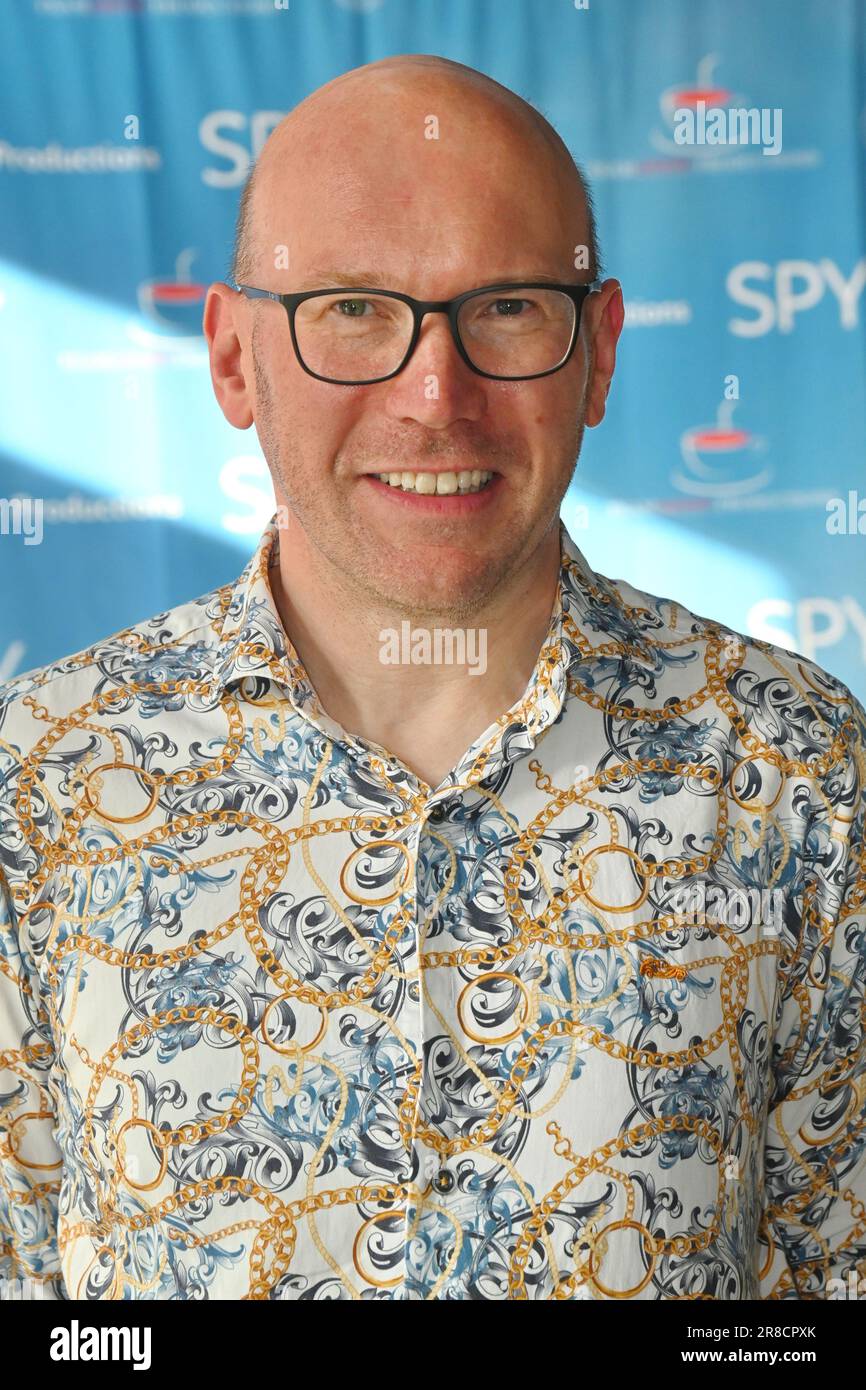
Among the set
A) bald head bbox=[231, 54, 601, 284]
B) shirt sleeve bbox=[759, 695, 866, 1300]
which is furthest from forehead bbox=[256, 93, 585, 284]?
shirt sleeve bbox=[759, 695, 866, 1300]

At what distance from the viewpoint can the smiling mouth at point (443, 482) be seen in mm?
1161

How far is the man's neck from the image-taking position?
123cm

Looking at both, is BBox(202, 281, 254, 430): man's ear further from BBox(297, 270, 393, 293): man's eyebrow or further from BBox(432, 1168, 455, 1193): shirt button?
BBox(432, 1168, 455, 1193): shirt button

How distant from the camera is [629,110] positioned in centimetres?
331

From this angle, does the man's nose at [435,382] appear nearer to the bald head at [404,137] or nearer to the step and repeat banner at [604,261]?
the bald head at [404,137]

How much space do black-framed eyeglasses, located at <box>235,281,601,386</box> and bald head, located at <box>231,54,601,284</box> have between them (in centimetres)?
8

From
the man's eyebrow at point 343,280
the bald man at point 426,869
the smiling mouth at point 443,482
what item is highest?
the man's eyebrow at point 343,280

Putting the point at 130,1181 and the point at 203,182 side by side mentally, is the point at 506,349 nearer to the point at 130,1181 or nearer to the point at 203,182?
the point at 130,1181

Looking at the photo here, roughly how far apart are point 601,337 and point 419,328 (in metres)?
0.22

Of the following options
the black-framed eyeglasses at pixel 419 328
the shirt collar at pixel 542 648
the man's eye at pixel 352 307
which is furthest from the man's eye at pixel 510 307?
the shirt collar at pixel 542 648

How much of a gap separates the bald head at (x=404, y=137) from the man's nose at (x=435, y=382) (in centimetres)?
12

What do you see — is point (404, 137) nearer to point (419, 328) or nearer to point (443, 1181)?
point (419, 328)
